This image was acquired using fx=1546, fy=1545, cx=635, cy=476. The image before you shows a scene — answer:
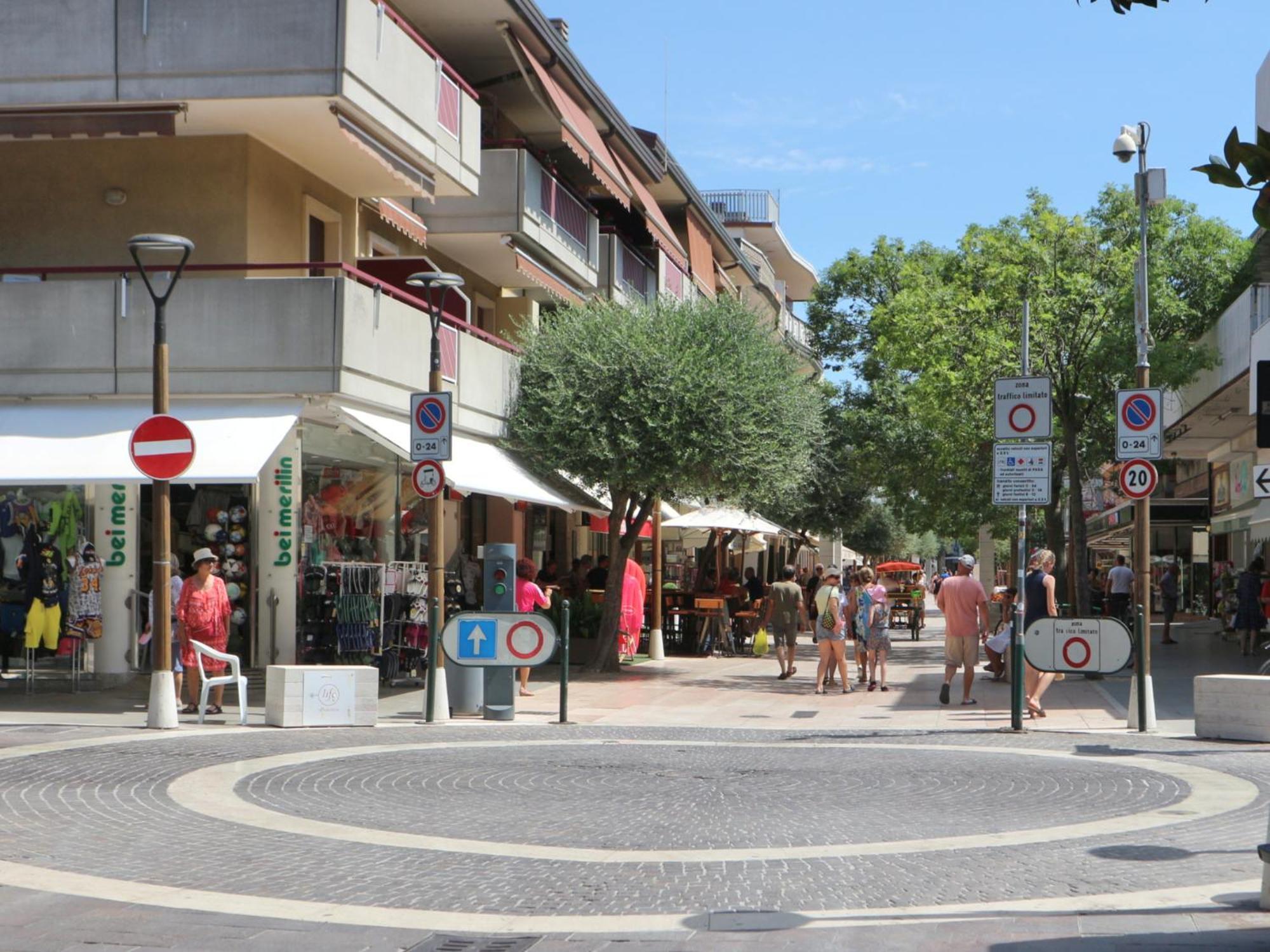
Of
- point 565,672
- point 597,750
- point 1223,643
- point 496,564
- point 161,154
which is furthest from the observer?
point 1223,643

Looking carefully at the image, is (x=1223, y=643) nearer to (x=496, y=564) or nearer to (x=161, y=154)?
(x=496, y=564)

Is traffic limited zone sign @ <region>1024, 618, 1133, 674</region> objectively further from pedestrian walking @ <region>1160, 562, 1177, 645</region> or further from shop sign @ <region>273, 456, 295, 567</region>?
pedestrian walking @ <region>1160, 562, 1177, 645</region>

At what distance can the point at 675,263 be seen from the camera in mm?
35062

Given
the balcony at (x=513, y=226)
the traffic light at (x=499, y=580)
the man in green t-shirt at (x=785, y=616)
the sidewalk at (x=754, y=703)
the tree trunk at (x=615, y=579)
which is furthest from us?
the balcony at (x=513, y=226)

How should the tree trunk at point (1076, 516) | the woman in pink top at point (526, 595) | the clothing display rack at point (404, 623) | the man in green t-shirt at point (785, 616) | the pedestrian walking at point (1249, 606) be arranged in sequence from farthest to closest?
the tree trunk at point (1076, 516) → the pedestrian walking at point (1249, 606) → the man in green t-shirt at point (785, 616) → the clothing display rack at point (404, 623) → the woman in pink top at point (526, 595)

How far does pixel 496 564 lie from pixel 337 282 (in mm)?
4002

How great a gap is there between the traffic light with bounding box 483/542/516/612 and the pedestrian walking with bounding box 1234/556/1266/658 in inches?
595

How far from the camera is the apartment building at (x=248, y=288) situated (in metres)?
17.5

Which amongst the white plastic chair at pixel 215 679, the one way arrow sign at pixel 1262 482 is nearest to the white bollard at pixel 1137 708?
the one way arrow sign at pixel 1262 482

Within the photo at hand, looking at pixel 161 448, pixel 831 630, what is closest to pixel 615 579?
pixel 831 630

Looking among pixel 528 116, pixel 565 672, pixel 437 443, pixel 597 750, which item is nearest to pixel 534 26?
pixel 528 116

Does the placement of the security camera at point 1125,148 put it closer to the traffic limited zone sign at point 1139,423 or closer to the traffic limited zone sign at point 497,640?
the traffic limited zone sign at point 1139,423

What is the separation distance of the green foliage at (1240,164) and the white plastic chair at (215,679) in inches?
450

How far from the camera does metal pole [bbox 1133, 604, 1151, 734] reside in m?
14.9
